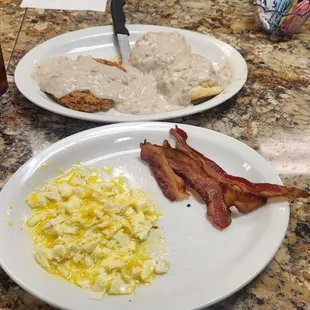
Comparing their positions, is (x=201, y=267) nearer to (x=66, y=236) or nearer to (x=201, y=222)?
(x=201, y=222)

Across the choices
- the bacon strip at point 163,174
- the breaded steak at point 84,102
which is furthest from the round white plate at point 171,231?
the breaded steak at point 84,102

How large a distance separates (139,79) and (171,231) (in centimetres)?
52

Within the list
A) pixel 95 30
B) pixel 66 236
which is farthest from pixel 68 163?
pixel 95 30

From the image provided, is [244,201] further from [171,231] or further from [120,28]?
[120,28]

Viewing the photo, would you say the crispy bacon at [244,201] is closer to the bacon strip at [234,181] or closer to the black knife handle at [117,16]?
the bacon strip at [234,181]

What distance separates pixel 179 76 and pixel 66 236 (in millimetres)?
571

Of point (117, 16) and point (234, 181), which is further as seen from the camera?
point (117, 16)

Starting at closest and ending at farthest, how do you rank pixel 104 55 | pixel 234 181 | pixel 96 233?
pixel 96 233
pixel 234 181
pixel 104 55

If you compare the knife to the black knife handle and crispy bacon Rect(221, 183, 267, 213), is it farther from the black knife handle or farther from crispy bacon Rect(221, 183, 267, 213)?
crispy bacon Rect(221, 183, 267, 213)

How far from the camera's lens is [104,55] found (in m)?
1.50

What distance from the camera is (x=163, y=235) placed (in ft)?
3.01

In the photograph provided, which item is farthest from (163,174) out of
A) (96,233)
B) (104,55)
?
(104,55)

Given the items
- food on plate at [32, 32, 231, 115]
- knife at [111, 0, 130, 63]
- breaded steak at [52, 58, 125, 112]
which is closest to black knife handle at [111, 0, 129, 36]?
knife at [111, 0, 130, 63]

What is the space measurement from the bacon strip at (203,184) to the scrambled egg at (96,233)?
0.30 ft
